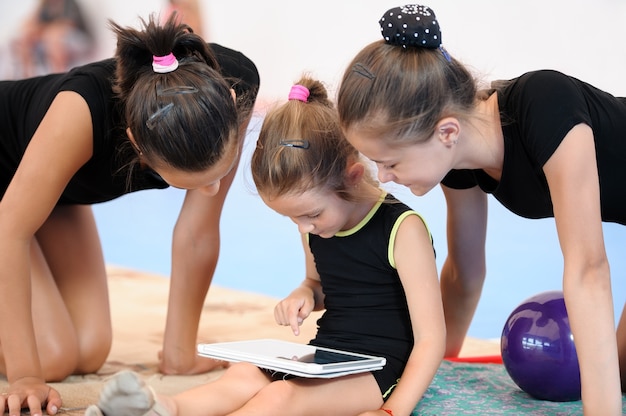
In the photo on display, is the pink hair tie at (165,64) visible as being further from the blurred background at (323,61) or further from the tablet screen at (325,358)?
the blurred background at (323,61)

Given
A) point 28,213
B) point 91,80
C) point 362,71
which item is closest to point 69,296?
point 28,213

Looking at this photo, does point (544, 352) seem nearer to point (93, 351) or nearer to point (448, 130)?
point (448, 130)

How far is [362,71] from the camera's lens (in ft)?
4.37

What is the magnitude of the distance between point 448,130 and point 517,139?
160mm

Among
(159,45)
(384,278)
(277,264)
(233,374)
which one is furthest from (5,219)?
(277,264)

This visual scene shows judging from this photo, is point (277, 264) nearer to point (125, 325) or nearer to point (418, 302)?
point (125, 325)

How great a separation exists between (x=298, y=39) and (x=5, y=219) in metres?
3.39

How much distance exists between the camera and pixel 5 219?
160 cm

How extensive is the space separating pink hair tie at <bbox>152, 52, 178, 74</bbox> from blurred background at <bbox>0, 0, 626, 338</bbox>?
1.27m

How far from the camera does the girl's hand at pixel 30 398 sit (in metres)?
1.52

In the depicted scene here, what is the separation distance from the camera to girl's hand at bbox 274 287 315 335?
60.1 inches

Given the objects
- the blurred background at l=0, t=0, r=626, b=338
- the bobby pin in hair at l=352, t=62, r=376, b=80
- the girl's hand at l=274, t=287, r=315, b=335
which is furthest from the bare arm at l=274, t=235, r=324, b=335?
the blurred background at l=0, t=0, r=626, b=338

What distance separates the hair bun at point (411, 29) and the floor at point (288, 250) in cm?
163

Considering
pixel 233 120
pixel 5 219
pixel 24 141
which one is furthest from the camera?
pixel 24 141
